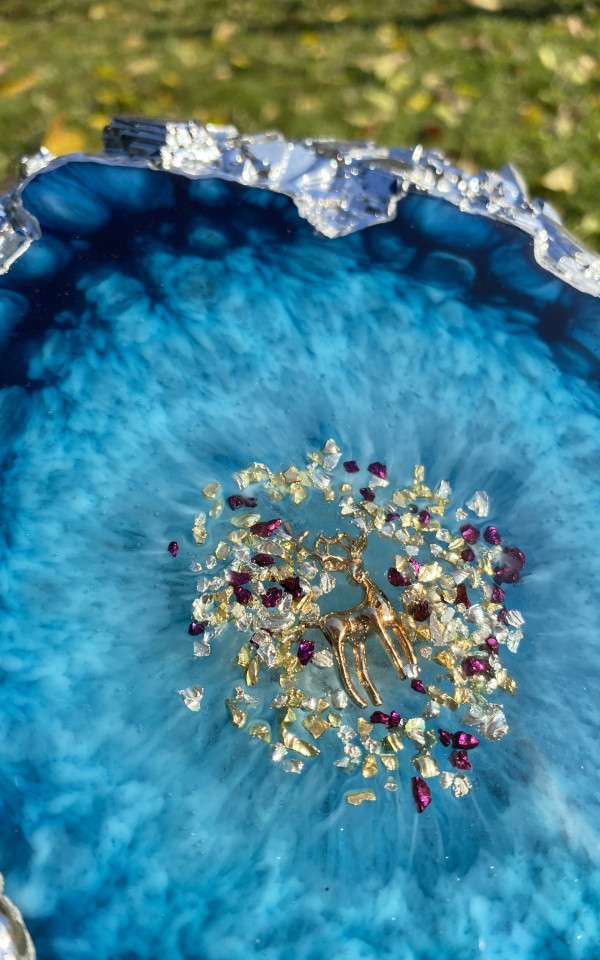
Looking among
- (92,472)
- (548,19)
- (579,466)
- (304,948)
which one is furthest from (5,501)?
(548,19)

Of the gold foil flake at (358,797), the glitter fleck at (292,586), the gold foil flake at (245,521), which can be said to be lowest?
the gold foil flake at (358,797)

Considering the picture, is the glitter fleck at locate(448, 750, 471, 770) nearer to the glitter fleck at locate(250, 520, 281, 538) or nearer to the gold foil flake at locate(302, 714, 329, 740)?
the gold foil flake at locate(302, 714, 329, 740)

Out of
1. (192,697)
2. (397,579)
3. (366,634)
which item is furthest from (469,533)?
(192,697)

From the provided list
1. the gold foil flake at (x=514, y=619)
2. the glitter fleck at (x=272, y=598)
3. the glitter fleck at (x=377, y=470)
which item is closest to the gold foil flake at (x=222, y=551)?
the glitter fleck at (x=272, y=598)

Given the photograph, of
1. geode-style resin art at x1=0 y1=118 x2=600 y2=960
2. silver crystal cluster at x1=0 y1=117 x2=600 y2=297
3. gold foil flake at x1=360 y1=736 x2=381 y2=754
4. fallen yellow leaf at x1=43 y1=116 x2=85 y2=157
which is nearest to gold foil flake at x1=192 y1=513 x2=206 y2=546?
geode-style resin art at x1=0 y1=118 x2=600 y2=960

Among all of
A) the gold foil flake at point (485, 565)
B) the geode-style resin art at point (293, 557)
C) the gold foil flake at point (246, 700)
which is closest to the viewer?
the geode-style resin art at point (293, 557)

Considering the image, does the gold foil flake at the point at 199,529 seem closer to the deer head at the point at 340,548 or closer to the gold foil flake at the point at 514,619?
the deer head at the point at 340,548

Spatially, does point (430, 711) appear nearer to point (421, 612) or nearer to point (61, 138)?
point (421, 612)

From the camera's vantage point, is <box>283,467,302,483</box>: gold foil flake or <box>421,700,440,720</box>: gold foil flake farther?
<box>283,467,302,483</box>: gold foil flake

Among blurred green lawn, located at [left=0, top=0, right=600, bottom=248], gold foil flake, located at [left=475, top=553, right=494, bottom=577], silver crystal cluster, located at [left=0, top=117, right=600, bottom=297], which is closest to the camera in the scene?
gold foil flake, located at [left=475, top=553, right=494, bottom=577]
